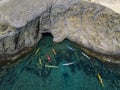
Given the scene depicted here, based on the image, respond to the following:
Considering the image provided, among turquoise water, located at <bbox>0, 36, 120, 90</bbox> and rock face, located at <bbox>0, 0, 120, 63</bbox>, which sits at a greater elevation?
rock face, located at <bbox>0, 0, 120, 63</bbox>

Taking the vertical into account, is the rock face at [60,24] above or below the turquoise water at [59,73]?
above

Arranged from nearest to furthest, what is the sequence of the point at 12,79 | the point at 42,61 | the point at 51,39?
the point at 12,79 < the point at 42,61 < the point at 51,39

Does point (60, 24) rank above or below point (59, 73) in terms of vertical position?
above

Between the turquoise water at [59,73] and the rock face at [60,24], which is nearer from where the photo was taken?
the turquoise water at [59,73]

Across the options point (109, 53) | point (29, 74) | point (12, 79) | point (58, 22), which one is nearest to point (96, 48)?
point (109, 53)

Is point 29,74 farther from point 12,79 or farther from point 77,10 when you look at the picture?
point 77,10
